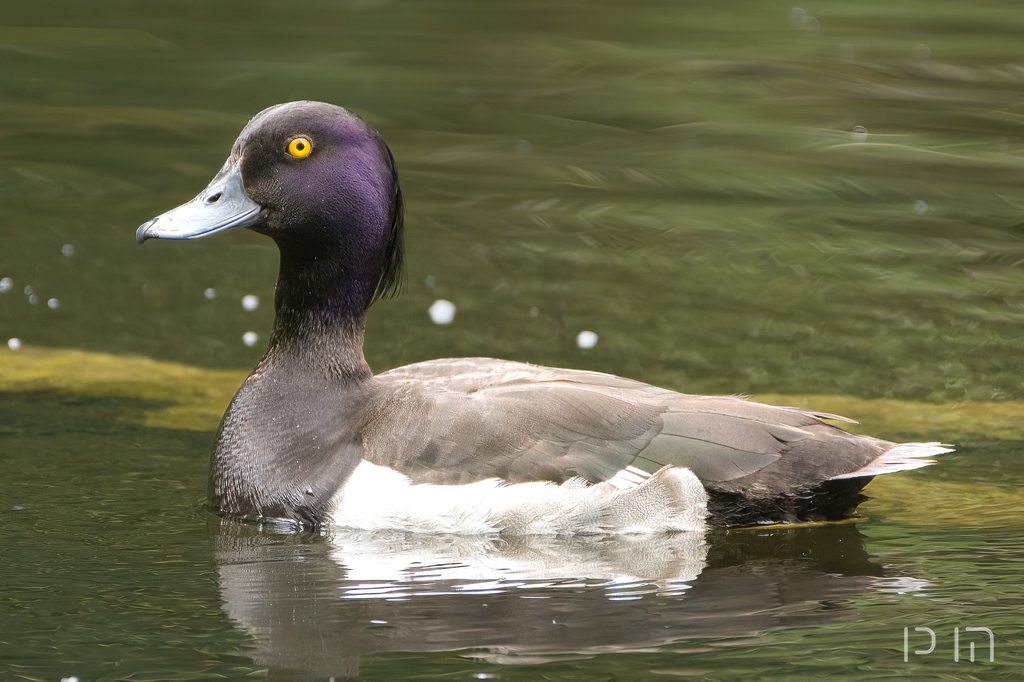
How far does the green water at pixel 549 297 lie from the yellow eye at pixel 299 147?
1548mm

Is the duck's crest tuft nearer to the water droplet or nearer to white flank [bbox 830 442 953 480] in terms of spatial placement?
white flank [bbox 830 442 953 480]

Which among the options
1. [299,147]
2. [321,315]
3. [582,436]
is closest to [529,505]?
[582,436]

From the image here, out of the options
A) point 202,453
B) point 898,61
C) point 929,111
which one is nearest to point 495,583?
point 202,453

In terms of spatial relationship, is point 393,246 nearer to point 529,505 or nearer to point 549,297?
point 529,505

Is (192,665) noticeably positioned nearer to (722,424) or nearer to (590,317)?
(722,424)

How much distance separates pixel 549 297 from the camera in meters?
9.89

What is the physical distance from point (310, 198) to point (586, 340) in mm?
2840

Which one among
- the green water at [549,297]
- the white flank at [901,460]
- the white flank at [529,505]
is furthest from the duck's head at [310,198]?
the white flank at [901,460]

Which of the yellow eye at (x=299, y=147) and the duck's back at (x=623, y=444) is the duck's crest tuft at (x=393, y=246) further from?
the duck's back at (x=623, y=444)

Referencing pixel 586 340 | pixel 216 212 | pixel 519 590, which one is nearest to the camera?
pixel 519 590

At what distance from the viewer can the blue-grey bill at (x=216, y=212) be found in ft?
21.4

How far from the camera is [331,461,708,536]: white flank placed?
6.16 meters

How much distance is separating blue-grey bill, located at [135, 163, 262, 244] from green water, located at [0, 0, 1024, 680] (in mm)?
1171

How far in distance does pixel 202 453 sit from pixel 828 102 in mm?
7415
